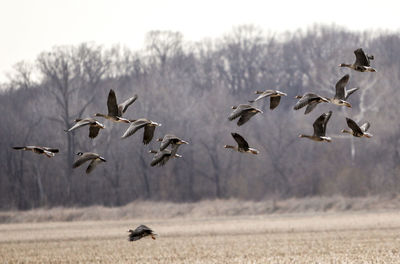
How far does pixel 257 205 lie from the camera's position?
179ft

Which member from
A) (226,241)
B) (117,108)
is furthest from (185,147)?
(117,108)

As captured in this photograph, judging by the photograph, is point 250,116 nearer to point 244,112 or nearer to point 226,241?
point 244,112

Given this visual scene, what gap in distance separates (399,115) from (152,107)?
63.5 ft

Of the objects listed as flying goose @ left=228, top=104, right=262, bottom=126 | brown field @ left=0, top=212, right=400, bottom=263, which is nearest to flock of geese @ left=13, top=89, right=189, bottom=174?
flying goose @ left=228, top=104, right=262, bottom=126

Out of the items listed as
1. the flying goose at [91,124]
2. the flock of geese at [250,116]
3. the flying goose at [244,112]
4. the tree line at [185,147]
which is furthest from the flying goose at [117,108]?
the tree line at [185,147]

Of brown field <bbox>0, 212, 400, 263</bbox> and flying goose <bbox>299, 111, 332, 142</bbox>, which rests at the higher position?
flying goose <bbox>299, 111, 332, 142</bbox>

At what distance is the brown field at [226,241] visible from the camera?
2645 cm

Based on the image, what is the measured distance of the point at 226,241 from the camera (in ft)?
108

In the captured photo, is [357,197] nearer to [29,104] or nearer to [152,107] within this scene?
[152,107]

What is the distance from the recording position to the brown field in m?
26.5

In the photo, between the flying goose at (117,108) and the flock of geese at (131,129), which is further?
the flying goose at (117,108)

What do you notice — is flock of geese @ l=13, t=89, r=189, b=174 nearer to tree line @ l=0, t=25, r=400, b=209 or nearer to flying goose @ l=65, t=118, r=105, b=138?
→ flying goose @ l=65, t=118, r=105, b=138

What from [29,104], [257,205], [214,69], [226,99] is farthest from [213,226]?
[214,69]

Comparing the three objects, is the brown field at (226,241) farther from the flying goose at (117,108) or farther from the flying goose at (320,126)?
the flying goose at (117,108)
